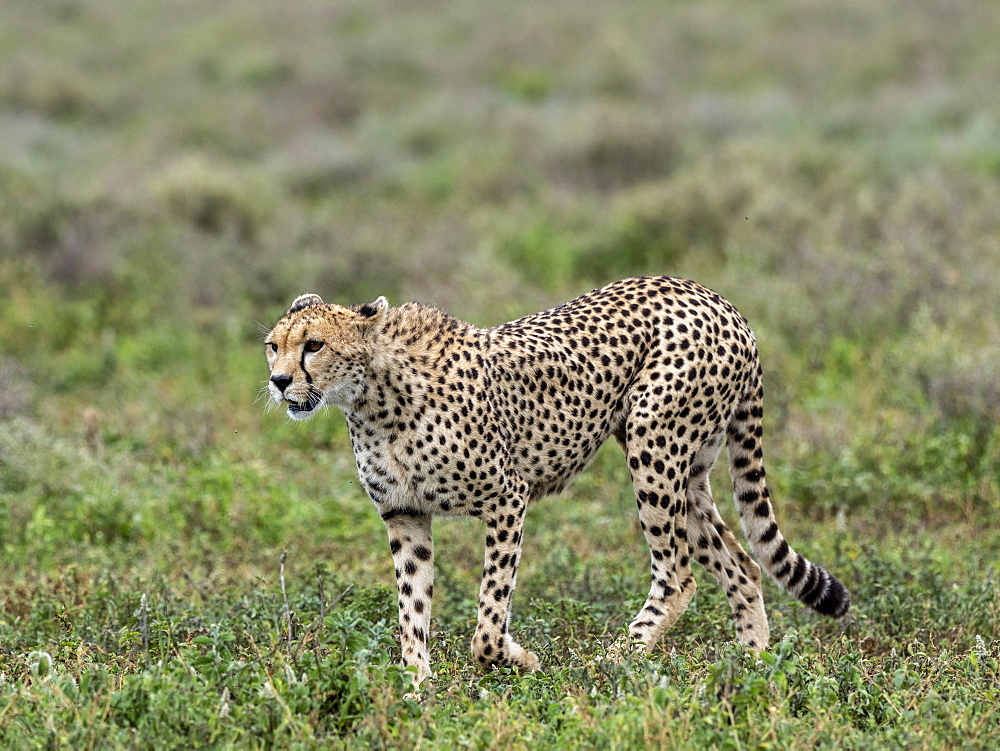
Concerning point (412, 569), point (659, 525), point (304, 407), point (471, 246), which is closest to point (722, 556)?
point (659, 525)

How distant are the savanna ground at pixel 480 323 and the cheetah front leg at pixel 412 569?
195 millimetres

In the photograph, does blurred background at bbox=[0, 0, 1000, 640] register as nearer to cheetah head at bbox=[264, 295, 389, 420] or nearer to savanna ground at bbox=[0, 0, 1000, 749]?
savanna ground at bbox=[0, 0, 1000, 749]

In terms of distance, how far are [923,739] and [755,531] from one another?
1.53 meters

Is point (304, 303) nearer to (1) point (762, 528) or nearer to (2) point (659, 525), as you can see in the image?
(2) point (659, 525)

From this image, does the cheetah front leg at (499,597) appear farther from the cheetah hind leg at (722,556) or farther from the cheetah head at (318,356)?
the cheetah hind leg at (722,556)

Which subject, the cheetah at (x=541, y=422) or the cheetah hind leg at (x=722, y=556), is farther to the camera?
the cheetah hind leg at (x=722, y=556)

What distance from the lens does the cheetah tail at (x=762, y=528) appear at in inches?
189

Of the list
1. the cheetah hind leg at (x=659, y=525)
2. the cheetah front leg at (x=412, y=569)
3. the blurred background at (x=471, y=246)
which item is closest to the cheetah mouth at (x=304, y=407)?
the cheetah front leg at (x=412, y=569)

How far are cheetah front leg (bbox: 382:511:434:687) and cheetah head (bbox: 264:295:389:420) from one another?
49 centimetres

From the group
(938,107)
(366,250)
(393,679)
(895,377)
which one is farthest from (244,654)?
(938,107)

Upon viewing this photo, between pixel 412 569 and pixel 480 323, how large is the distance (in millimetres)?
4495

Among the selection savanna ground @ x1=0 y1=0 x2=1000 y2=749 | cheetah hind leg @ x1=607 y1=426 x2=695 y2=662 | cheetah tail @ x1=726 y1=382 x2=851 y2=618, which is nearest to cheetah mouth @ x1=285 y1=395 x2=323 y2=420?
savanna ground @ x1=0 y1=0 x2=1000 y2=749

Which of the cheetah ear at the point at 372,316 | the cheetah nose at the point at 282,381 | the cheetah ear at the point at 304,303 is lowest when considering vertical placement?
the cheetah nose at the point at 282,381

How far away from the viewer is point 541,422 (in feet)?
15.1
